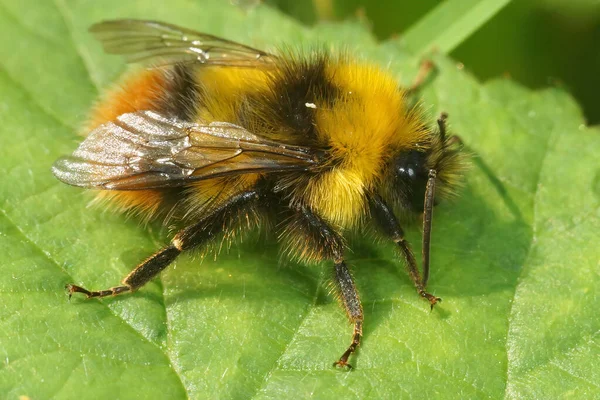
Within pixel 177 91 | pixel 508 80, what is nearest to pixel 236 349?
pixel 177 91

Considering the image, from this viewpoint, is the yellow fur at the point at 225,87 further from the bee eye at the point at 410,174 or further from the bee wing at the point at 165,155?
the bee eye at the point at 410,174

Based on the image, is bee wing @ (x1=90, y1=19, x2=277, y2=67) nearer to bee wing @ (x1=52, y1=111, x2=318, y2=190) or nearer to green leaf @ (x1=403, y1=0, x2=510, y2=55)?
bee wing @ (x1=52, y1=111, x2=318, y2=190)

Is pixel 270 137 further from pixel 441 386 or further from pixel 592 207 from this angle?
pixel 592 207

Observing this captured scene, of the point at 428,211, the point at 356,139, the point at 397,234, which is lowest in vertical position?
the point at 397,234

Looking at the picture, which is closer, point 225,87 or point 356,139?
point 356,139

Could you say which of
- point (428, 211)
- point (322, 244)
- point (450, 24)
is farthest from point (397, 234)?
point (450, 24)

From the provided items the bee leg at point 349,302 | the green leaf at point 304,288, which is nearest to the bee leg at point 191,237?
the green leaf at point 304,288

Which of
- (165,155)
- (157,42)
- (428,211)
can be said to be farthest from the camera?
(157,42)

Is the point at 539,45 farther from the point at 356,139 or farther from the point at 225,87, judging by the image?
the point at 225,87
